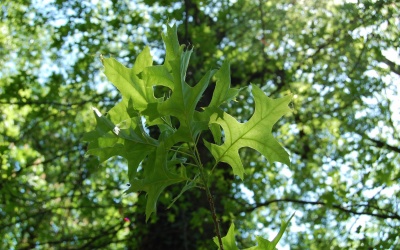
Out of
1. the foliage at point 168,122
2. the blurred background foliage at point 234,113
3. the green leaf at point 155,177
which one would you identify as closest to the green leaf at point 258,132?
the foliage at point 168,122

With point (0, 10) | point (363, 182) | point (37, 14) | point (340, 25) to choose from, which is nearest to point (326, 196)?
point (363, 182)

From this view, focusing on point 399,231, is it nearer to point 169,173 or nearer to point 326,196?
point 326,196

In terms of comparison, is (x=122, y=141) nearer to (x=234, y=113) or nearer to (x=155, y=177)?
(x=155, y=177)

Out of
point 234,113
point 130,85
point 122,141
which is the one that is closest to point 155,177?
point 122,141

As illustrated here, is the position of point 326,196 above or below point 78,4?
below

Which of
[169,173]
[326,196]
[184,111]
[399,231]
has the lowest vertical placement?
[169,173]

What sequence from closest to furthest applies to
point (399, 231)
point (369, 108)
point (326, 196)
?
point (399, 231)
point (326, 196)
point (369, 108)

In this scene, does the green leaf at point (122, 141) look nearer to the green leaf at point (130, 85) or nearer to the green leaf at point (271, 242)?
the green leaf at point (130, 85)
